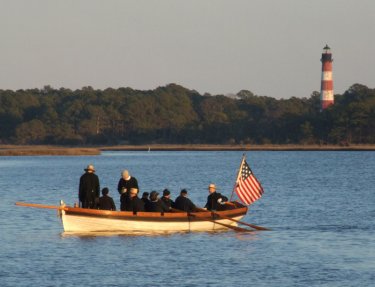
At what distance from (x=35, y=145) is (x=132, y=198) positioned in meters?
150

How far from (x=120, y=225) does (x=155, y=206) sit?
1282 millimetres

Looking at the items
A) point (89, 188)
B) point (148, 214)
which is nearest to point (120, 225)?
point (148, 214)

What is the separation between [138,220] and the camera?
3384 centimetres

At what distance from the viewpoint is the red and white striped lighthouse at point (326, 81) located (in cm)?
15650

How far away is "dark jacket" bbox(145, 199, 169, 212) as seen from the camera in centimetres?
3412

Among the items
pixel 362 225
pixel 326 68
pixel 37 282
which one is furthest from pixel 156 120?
pixel 37 282

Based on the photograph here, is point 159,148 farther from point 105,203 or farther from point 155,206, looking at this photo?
point 105,203

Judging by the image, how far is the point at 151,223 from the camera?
34250 millimetres

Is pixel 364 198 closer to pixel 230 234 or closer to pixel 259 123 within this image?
pixel 230 234

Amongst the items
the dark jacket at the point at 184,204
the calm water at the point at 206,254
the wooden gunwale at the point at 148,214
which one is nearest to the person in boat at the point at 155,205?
the wooden gunwale at the point at 148,214

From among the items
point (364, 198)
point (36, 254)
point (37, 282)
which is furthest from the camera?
point (364, 198)

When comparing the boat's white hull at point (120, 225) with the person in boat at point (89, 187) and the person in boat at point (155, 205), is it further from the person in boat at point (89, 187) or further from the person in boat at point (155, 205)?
the person in boat at point (89, 187)

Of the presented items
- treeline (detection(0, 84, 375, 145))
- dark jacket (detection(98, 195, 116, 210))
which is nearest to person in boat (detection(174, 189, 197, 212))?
dark jacket (detection(98, 195, 116, 210))

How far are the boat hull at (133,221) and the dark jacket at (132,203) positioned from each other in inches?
8.4
